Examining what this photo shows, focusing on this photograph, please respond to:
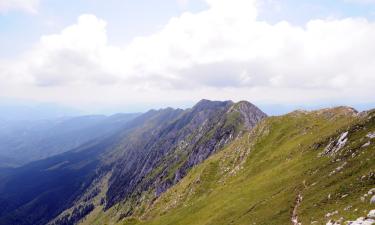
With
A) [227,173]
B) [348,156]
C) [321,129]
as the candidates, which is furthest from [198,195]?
[348,156]

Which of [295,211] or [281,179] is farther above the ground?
[281,179]

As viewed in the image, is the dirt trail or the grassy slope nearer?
the dirt trail

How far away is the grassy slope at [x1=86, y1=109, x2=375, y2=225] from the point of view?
60.0 m

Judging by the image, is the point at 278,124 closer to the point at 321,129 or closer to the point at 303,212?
the point at 321,129

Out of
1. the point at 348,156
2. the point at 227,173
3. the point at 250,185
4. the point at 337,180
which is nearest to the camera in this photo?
the point at 337,180

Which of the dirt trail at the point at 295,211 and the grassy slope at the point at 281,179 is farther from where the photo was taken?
the grassy slope at the point at 281,179

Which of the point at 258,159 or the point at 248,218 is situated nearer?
the point at 248,218

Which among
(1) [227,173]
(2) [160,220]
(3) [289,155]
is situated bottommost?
(2) [160,220]

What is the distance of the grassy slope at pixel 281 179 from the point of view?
197 feet

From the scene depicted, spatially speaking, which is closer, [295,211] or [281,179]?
[295,211]

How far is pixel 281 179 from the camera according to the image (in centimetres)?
9100

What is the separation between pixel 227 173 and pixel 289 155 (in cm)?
3451

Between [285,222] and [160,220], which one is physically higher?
[285,222]

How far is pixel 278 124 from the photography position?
476ft
